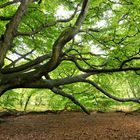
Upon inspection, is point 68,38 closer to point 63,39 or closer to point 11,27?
point 63,39

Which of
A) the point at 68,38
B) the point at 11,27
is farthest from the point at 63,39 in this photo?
the point at 11,27

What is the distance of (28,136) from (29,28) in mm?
5028

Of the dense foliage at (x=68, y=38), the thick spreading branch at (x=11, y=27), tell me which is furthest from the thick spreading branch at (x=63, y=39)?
the thick spreading branch at (x=11, y=27)

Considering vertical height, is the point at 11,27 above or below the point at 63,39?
above

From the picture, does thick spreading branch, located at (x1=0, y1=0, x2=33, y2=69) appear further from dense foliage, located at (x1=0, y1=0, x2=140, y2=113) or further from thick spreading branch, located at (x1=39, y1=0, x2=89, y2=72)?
thick spreading branch, located at (x1=39, y1=0, x2=89, y2=72)

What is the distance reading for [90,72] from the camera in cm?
1173

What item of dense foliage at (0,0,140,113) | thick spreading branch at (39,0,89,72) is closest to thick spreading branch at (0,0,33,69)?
dense foliage at (0,0,140,113)

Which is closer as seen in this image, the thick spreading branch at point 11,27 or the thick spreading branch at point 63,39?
the thick spreading branch at point 63,39

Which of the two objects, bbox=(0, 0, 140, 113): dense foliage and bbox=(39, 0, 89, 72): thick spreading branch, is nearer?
bbox=(39, 0, 89, 72): thick spreading branch

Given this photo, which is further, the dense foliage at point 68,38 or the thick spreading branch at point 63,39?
the dense foliage at point 68,38

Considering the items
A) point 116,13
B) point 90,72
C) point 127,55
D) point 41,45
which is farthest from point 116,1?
point 41,45

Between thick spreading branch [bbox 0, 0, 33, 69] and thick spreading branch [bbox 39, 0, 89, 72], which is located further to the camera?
thick spreading branch [bbox 0, 0, 33, 69]

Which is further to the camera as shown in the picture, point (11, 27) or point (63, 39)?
point (11, 27)

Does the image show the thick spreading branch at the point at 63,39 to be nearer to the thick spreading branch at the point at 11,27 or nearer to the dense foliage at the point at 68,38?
the dense foliage at the point at 68,38
